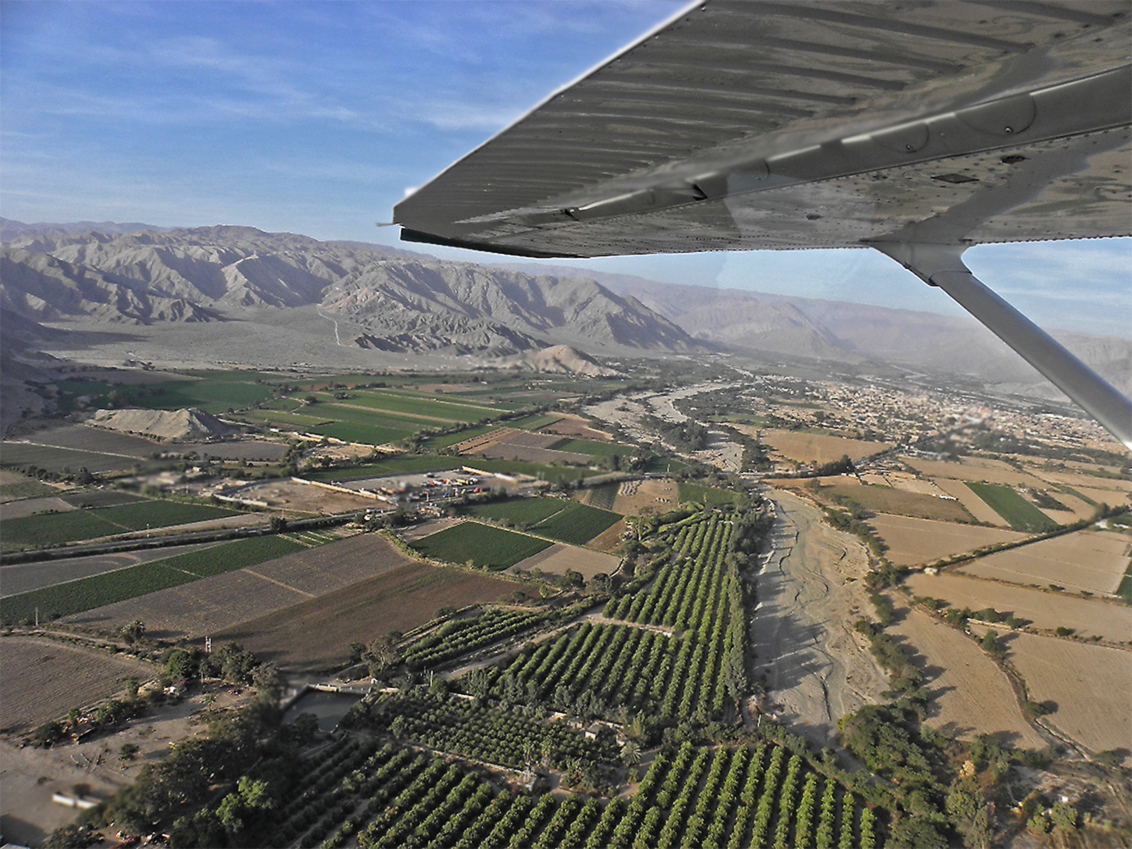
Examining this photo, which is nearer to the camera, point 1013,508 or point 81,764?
point 81,764

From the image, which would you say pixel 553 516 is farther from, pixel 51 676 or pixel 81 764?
pixel 81 764

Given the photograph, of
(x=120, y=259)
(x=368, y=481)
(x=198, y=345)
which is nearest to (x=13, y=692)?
(x=368, y=481)

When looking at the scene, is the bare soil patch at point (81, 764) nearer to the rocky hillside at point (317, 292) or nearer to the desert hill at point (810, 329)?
the rocky hillside at point (317, 292)

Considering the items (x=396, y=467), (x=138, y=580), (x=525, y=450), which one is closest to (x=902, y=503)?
(x=525, y=450)

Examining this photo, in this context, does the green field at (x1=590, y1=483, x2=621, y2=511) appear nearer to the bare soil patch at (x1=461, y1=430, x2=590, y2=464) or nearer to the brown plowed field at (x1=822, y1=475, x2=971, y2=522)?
the bare soil patch at (x1=461, y1=430, x2=590, y2=464)

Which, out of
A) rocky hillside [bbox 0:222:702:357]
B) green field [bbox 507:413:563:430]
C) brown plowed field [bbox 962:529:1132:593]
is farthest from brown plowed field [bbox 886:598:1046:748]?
rocky hillside [bbox 0:222:702:357]

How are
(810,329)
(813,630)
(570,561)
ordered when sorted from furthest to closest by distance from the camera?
1. (810,329)
2. (570,561)
3. (813,630)
